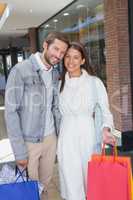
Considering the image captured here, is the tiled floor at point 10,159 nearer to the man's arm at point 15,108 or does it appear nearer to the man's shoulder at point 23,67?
the man's arm at point 15,108

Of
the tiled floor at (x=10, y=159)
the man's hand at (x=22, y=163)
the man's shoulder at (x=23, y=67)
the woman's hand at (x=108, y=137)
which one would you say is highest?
the man's shoulder at (x=23, y=67)

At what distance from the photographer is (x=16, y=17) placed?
1014 cm

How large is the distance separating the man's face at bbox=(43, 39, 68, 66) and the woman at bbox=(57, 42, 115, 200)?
86 mm

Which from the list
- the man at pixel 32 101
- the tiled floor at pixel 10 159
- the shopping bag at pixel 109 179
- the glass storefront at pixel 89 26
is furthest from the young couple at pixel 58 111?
the glass storefront at pixel 89 26

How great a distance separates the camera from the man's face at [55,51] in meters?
2.16

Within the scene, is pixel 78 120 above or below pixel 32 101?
below

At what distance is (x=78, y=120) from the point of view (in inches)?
91.9

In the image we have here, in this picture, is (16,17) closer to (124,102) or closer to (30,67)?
(124,102)

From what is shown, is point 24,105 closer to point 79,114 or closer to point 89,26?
point 79,114

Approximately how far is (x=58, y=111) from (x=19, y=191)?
660 mm

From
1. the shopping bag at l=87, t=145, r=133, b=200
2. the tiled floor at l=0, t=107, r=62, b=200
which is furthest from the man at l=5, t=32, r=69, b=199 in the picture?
the tiled floor at l=0, t=107, r=62, b=200

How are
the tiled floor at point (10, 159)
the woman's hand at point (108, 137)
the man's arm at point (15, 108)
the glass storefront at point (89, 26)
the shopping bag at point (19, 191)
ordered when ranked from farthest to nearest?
the glass storefront at point (89, 26), the tiled floor at point (10, 159), the woman's hand at point (108, 137), the man's arm at point (15, 108), the shopping bag at point (19, 191)

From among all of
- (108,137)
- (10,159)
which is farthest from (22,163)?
(10,159)

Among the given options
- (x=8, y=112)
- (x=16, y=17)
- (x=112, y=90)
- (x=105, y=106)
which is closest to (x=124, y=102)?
(x=112, y=90)
